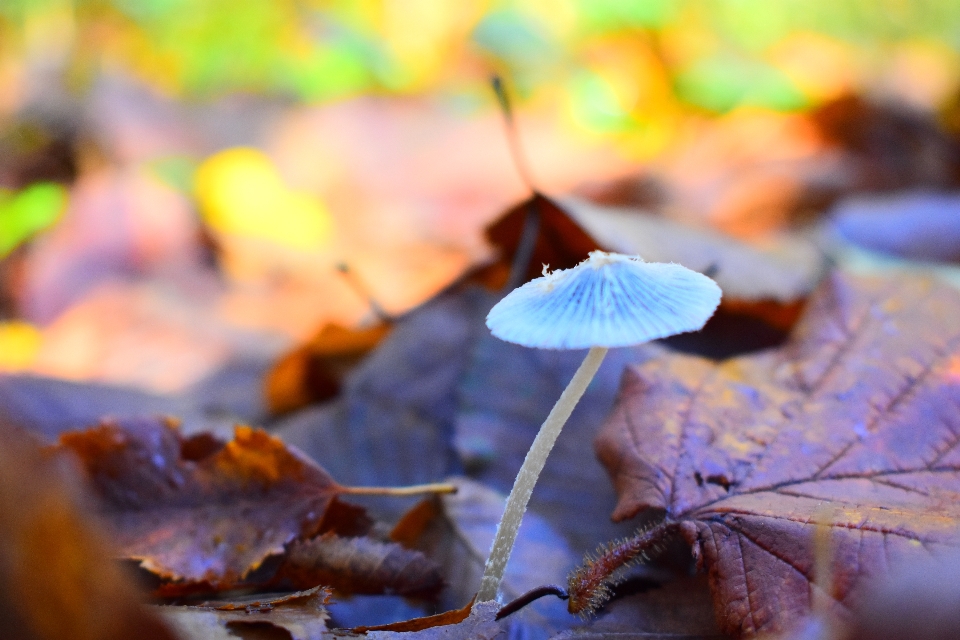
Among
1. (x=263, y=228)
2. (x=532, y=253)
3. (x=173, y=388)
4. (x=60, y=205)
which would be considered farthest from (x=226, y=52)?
(x=532, y=253)

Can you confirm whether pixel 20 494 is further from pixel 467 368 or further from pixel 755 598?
pixel 467 368

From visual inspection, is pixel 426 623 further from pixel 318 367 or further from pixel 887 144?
pixel 887 144

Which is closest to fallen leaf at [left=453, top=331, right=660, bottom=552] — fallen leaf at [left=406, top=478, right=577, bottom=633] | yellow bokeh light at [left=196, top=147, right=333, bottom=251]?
fallen leaf at [left=406, top=478, right=577, bottom=633]

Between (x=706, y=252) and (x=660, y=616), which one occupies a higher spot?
(x=706, y=252)

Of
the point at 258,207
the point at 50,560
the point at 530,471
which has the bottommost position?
the point at 530,471

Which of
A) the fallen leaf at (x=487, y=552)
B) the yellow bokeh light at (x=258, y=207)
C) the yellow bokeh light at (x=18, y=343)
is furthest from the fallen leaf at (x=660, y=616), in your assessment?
the yellow bokeh light at (x=258, y=207)

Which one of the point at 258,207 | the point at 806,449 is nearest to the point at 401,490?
the point at 806,449

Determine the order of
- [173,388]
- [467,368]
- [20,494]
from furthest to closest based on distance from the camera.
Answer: [173,388], [467,368], [20,494]
